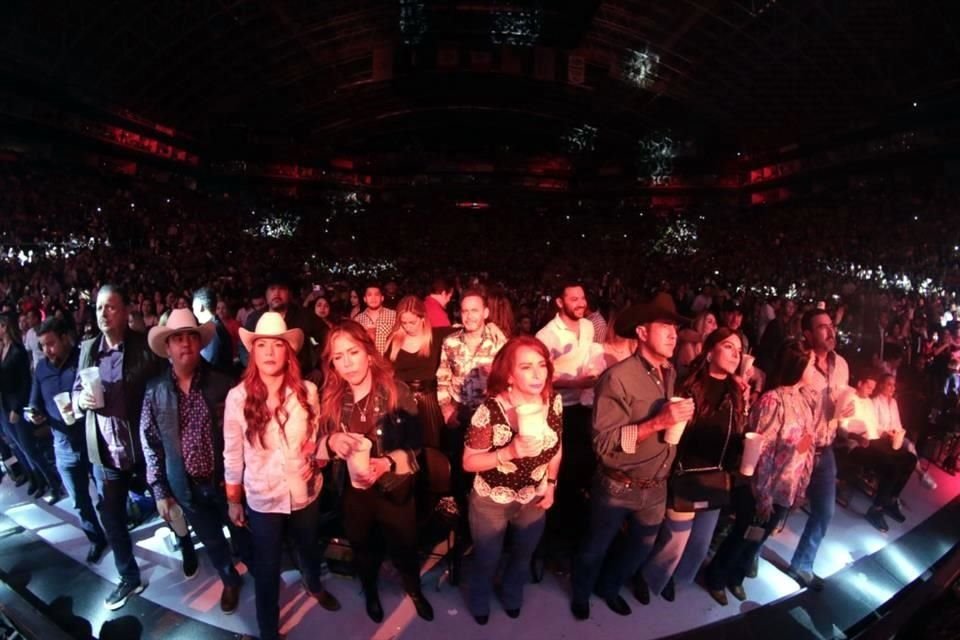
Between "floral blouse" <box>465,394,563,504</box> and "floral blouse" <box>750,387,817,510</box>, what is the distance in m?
1.27

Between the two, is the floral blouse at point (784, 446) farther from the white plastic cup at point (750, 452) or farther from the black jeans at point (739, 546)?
the white plastic cup at point (750, 452)

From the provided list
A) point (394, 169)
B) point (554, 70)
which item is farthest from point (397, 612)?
point (394, 169)

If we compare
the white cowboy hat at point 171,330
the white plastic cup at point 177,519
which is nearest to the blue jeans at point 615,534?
the white plastic cup at point 177,519

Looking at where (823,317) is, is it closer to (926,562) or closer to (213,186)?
(926,562)

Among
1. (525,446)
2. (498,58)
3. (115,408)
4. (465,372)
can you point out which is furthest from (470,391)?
(498,58)

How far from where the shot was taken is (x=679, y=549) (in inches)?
108

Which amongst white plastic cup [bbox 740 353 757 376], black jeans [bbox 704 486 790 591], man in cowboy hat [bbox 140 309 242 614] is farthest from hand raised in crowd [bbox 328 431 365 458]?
white plastic cup [bbox 740 353 757 376]

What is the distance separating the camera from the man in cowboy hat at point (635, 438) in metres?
Answer: 2.34

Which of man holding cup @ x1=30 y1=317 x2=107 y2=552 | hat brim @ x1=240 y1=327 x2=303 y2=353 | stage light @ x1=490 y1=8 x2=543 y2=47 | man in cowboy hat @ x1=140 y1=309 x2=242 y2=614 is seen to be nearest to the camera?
hat brim @ x1=240 y1=327 x2=303 y2=353

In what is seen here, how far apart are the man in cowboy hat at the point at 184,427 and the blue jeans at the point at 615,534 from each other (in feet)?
6.86

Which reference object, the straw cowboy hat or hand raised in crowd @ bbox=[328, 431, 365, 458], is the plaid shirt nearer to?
the straw cowboy hat

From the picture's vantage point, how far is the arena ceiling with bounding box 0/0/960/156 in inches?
539

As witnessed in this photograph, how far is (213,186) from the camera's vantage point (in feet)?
86.0

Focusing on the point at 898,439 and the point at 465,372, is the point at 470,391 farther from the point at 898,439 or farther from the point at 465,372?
the point at 898,439
